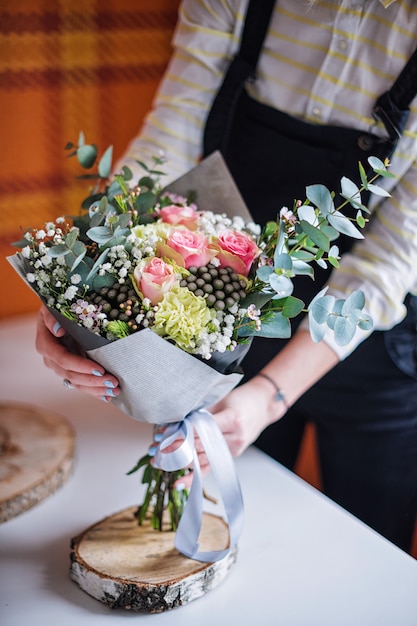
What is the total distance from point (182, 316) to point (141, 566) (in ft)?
1.29

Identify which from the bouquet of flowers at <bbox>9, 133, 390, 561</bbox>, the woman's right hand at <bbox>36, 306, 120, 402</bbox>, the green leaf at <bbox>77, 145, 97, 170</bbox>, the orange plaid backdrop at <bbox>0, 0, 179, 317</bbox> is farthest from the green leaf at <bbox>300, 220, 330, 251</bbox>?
the orange plaid backdrop at <bbox>0, 0, 179, 317</bbox>

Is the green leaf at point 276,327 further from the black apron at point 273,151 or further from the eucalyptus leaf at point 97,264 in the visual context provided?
the black apron at point 273,151

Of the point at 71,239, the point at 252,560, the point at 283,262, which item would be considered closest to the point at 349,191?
the point at 283,262

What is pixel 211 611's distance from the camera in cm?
99

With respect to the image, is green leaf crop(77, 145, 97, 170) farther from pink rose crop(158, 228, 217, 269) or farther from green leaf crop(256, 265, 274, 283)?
green leaf crop(256, 265, 274, 283)

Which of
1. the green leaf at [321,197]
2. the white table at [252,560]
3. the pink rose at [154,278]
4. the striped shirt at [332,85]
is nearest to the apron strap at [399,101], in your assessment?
the striped shirt at [332,85]

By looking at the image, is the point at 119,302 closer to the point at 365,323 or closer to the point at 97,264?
the point at 97,264

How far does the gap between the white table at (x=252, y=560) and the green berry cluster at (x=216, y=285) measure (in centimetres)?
42

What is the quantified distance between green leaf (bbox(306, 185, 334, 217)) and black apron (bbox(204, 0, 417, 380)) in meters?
0.38

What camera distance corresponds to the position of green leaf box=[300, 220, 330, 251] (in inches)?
32.7

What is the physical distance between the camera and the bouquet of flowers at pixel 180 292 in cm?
85

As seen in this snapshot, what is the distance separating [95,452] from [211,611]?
0.43 metres

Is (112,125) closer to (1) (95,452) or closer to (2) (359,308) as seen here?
(1) (95,452)

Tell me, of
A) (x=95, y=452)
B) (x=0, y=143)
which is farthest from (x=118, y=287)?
(x=0, y=143)
